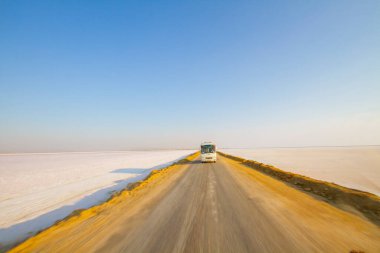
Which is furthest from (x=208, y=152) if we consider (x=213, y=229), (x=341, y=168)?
(x=213, y=229)

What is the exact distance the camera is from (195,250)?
352 cm

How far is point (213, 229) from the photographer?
445cm

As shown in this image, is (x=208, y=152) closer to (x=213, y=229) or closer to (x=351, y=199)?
(x=351, y=199)

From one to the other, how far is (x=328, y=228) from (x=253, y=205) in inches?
89.9

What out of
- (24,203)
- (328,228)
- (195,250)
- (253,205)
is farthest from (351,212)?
(24,203)

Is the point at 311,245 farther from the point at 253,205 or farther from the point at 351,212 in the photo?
the point at 351,212

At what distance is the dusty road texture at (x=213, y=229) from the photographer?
3709mm

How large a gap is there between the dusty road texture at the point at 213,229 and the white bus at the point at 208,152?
18.3m

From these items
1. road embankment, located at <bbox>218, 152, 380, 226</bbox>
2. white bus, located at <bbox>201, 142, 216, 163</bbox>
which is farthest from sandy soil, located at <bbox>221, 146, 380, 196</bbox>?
white bus, located at <bbox>201, 142, 216, 163</bbox>

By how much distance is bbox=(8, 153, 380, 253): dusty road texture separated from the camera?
3.71m

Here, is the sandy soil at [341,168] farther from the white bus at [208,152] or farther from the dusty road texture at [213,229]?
the white bus at [208,152]

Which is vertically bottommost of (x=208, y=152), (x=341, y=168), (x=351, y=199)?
(x=341, y=168)

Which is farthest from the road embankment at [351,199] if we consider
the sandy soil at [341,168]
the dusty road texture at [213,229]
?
the sandy soil at [341,168]

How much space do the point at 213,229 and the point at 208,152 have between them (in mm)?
21585
